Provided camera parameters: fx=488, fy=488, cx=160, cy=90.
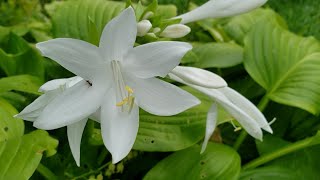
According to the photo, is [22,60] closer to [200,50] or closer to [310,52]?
[200,50]

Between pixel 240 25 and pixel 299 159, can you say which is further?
pixel 240 25

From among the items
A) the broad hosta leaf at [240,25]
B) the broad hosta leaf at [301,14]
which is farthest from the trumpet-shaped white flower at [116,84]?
the broad hosta leaf at [301,14]

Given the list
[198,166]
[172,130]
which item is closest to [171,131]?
[172,130]

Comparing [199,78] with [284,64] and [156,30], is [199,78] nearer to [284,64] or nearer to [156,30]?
[156,30]

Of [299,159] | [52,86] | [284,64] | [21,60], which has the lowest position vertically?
[299,159]

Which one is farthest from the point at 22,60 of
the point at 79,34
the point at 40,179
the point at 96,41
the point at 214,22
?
the point at 214,22

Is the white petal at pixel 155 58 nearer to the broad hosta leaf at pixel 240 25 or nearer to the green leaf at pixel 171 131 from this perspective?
the green leaf at pixel 171 131
